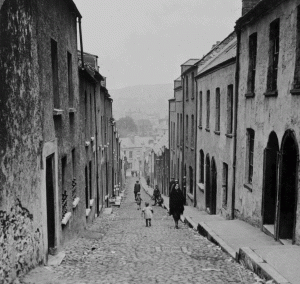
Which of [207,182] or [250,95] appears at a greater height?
[250,95]

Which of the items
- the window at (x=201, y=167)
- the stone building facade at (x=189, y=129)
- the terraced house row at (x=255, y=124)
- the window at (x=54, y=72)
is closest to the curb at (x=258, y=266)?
the terraced house row at (x=255, y=124)

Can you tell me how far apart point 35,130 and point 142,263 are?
143 inches

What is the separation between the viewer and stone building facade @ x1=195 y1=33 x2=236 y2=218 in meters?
15.3

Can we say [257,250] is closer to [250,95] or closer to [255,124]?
[255,124]

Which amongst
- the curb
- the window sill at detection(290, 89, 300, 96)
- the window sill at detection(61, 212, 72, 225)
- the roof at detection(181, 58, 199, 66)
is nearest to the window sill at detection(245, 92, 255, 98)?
the window sill at detection(290, 89, 300, 96)

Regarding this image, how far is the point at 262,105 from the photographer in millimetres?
11367

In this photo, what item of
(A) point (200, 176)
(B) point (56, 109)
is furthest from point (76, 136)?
(A) point (200, 176)

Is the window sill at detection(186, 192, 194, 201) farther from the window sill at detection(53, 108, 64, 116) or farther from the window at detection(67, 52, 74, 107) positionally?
the window sill at detection(53, 108, 64, 116)

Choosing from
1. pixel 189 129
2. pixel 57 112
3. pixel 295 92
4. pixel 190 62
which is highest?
pixel 190 62

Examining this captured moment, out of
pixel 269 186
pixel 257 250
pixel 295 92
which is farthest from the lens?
pixel 269 186

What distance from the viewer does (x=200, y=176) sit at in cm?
2105

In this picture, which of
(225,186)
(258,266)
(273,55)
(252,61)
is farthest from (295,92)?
(225,186)

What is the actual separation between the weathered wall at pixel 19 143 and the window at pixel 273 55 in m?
6.90

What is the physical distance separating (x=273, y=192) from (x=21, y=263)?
770 centimetres
